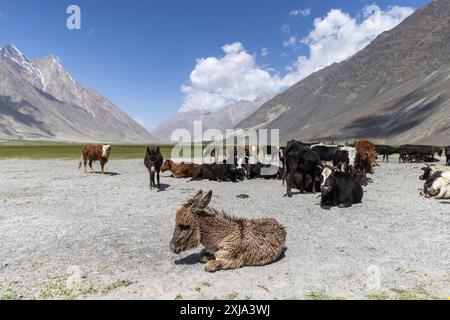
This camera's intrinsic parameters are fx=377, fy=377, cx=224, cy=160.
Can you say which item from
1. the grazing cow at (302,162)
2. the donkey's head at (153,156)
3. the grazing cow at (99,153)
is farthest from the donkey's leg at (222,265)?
the grazing cow at (99,153)

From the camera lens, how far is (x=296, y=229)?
1063 cm

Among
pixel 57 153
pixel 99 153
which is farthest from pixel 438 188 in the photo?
pixel 57 153

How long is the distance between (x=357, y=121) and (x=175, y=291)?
163 m

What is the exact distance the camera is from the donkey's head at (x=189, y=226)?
7.15 metres

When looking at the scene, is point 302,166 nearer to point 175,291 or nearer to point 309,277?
point 309,277

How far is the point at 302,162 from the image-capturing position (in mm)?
17469

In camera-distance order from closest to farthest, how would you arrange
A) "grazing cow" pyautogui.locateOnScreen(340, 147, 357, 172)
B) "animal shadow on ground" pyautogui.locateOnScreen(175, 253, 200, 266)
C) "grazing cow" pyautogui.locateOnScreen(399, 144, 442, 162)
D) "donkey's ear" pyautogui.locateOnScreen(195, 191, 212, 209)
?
1. "donkey's ear" pyautogui.locateOnScreen(195, 191, 212, 209)
2. "animal shadow on ground" pyautogui.locateOnScreen(175, 253, 200, 266)
3. "grazing cow" pyautogui.locateOnScreen(340, 147, 357, 172)
4. "grazing cow" pyautogui.locateOnScreen(399, 144, 442, 162)

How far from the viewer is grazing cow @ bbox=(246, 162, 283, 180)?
24.1 meters

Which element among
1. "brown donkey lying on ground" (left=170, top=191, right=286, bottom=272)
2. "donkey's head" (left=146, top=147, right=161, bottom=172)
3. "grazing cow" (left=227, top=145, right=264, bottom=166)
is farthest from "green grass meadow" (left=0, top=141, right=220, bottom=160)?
"brown donkey lying on ground" (left=170, top=191, right=286, bottom=272)

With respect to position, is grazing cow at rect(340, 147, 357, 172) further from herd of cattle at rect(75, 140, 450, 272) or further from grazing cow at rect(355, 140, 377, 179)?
grazing cow at rect(355, 140, 377, 179)

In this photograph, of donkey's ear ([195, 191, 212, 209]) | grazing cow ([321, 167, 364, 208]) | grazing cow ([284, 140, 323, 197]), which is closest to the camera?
donkey's ear ([195, 191, 212, 209])

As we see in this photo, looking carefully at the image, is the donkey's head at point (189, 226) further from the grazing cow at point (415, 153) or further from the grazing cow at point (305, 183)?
the grazing cow at point (415, 153)

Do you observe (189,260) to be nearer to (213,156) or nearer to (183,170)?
(183,170)

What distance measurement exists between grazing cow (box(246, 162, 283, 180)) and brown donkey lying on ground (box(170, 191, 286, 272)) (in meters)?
16.2
